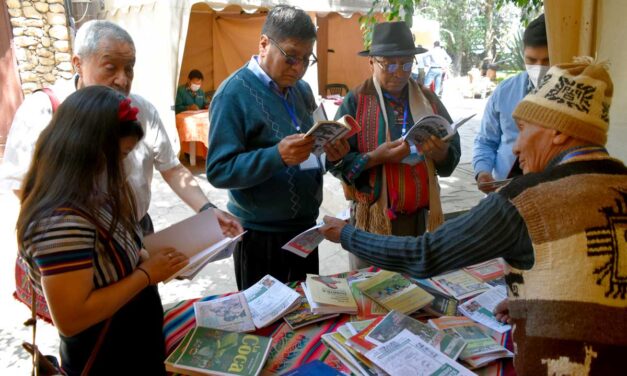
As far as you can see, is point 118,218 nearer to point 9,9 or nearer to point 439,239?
point 439,239

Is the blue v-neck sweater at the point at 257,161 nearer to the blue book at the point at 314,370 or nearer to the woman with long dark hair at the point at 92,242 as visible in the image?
the woman with long dark hair at the point at 92,242

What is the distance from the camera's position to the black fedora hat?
7.98ft

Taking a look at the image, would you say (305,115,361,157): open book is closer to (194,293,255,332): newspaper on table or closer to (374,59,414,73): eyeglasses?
(374,59,414,73): eyeglasses

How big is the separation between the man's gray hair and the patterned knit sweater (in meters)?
1.74

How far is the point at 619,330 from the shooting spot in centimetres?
109

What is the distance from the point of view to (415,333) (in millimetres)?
1532

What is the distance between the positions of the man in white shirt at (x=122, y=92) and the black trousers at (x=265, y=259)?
24 centimetres

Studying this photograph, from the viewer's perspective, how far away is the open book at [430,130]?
82.0 inches

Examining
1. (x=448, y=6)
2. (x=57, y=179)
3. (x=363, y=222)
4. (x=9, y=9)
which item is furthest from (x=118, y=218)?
(x=448, y=6)

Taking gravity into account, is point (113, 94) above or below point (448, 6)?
below

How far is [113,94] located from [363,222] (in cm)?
161

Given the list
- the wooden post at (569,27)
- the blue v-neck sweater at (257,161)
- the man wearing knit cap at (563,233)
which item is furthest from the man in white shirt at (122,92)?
the wooden post at (569,27)

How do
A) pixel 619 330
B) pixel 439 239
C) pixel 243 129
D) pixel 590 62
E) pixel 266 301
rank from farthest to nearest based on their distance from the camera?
pixel 243 129, pixel 266 301, pixel 439 239, pixel 590 62, pixel 619 330

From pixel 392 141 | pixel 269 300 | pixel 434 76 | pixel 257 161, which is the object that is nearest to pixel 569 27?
pixel 392 141
